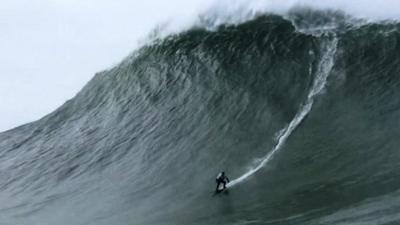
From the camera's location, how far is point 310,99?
20.3 meters

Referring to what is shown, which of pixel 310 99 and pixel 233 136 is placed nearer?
pixel 233 136

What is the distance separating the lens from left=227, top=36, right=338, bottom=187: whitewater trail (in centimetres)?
1784

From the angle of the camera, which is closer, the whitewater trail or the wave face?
the wave face

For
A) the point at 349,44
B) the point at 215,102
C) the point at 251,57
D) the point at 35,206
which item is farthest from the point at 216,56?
the point at 35,206

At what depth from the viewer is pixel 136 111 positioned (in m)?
24.2

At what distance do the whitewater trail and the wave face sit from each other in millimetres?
59

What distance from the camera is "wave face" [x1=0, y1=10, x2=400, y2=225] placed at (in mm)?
16109

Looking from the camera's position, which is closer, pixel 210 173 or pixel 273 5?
pixel 210 173

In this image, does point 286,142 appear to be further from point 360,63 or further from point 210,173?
point 360,63

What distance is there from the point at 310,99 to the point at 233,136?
8.50ft

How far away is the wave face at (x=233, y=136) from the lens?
16.1 m

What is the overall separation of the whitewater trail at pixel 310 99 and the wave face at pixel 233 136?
2.3 inches

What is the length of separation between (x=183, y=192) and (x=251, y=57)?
26.0 feet

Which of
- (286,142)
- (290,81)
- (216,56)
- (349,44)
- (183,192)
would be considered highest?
(216,56)
